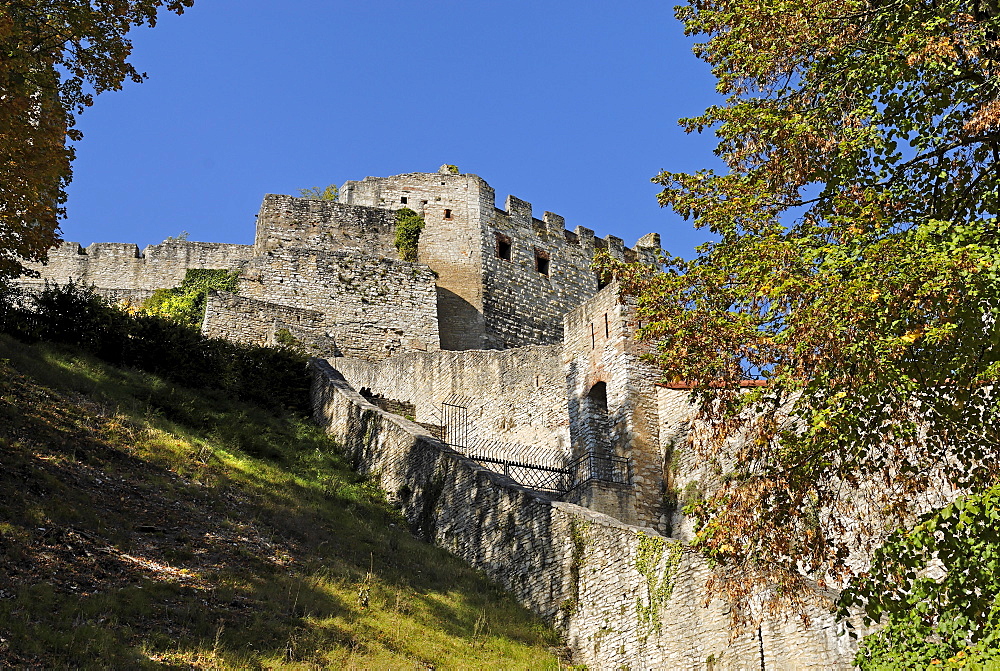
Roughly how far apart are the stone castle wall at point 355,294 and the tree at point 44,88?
1398 cm

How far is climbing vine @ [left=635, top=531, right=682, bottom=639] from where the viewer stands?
1137cm

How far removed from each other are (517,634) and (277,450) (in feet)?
21.8

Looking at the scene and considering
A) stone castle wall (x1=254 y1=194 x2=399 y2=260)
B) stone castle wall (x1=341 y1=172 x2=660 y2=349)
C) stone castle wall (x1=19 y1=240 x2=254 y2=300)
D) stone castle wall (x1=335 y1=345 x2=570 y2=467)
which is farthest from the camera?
stone castle wall (x1=19 y1=240 x2=254 y2=300)

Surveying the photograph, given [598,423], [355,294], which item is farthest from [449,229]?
[598,423]

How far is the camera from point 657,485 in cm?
1645

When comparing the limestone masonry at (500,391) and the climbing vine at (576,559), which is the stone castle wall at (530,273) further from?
the climbing vine at (576,559)

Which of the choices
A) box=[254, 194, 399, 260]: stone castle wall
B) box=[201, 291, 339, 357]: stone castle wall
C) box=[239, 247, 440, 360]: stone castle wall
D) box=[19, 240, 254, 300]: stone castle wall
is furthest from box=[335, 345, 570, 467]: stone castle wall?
box=[19, 240, 254, 300]: stone castle wall

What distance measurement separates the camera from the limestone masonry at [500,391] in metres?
11.7

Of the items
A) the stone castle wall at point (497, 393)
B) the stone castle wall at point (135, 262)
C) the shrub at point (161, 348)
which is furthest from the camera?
the stone castle wall at point (135, 262)

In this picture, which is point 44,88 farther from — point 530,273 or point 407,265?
point 530,273

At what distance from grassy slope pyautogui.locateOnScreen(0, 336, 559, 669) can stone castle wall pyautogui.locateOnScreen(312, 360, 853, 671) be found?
16.1 inches

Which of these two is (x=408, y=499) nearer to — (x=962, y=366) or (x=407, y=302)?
(x=962, y=366)

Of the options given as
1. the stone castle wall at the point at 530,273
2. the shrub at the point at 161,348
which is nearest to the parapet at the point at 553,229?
the stone castle wall at the point at 530,273

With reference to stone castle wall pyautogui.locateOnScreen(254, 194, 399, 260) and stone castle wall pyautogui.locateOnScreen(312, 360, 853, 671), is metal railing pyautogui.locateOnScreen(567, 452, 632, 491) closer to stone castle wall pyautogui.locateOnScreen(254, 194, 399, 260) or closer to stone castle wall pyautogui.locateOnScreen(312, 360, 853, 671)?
stone castle wall pyautogui.locateOnScreen(312, 360, 853, 671)
